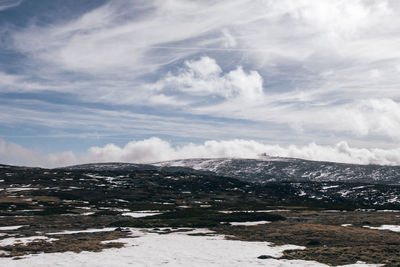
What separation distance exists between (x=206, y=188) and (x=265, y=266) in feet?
519

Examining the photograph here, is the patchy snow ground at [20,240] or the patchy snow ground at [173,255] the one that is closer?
the patchy snow ground at [173,255]

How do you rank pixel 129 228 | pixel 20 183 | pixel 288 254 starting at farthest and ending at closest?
pixel 20 183 → pixel 129 228 → pixel 288 254

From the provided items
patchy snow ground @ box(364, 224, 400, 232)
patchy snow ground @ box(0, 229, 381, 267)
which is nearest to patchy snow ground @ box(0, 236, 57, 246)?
patchy snow ground @ box(0, 229, 381, 267)

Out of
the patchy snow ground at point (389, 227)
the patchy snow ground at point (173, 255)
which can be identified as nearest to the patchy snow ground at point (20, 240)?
the patchy snow ground at point (173, 255)

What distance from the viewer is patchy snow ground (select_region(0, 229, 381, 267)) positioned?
88.5ft

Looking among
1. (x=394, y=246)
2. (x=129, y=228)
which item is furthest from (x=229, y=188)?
(x=394, y=246)

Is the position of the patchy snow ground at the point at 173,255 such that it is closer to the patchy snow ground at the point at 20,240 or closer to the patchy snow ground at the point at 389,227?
the patchy snow ground at the point at 20,240

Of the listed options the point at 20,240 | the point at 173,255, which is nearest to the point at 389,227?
the point at 173,255

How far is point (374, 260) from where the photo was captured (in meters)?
27.7

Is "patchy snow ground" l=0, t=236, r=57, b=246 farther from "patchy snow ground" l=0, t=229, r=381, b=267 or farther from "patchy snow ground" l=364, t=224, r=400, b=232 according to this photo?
"patchy snow ground" l=364, t=224, r=400, b=232

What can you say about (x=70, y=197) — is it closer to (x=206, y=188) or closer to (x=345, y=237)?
(x=206, y=188)

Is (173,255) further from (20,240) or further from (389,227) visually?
(389,227)

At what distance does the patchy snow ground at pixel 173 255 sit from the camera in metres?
27.0

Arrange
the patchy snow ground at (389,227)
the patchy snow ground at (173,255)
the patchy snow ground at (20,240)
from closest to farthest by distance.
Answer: the patchy snow ground at (173,255), the patchy snow ground at (20,240), the patchy snow ground at (389,227)
